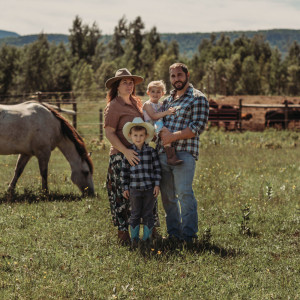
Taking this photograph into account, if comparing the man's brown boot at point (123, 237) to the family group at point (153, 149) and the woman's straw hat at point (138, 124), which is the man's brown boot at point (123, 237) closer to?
the family group at point (153, 149)

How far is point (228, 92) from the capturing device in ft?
262

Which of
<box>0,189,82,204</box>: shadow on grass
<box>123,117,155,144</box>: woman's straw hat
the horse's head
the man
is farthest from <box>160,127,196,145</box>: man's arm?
the horse's head

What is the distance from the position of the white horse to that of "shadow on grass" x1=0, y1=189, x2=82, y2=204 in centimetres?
20

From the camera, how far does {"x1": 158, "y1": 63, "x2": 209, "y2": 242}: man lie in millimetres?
4863

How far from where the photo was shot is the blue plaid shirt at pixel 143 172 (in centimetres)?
477

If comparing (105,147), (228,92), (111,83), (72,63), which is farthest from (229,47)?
(111,83)

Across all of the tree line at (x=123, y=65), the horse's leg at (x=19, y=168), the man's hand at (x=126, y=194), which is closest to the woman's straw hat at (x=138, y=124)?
the man's hand at (x=126, y=194)

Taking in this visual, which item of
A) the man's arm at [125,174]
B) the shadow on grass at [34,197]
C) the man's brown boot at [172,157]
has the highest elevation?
the man's brown boot at [172,157]

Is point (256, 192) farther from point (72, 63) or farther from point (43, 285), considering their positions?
point (72, 63)

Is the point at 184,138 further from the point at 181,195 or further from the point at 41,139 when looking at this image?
the point at 41,139

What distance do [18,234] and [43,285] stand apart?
1735 millimetres

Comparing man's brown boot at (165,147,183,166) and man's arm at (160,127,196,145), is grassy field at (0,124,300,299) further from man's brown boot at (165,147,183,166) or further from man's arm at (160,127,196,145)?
man's arm at (160,127,196,145)

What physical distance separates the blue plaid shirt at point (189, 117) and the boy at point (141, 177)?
0.31m

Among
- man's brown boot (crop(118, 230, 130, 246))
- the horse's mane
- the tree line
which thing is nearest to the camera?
man's brown boot (crop(118, 230, 130, 246))
